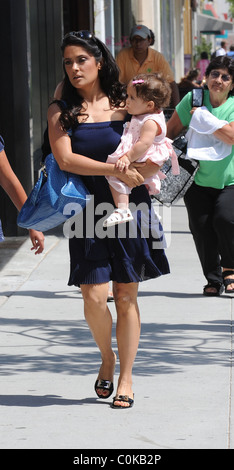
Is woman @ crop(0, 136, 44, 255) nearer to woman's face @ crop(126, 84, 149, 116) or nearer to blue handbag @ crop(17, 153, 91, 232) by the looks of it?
blue handbag @ crop(17, 153, 91, 232)

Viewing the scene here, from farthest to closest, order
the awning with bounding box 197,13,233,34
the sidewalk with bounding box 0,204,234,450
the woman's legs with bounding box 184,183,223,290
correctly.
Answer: the awning with bounding box 197,13,233,34
the woman's legs with bounding box 184,183,223,290
the sidewalk with bounding box 0,204,234,450

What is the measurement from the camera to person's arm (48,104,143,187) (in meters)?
5.25

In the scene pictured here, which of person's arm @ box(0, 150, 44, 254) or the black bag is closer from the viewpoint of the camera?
person's arm @ box(0, 150, 44, 254)

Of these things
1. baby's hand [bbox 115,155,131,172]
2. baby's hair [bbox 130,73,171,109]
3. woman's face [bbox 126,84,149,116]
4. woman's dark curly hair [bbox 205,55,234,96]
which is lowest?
woman's dark curly hair [bbox 205,55,234,96]

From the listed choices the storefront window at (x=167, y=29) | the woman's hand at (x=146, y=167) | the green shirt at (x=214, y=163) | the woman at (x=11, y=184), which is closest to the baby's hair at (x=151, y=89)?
the woman's hand at (x=146, y=167)

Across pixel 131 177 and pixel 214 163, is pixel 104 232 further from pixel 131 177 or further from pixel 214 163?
pixel 214 163

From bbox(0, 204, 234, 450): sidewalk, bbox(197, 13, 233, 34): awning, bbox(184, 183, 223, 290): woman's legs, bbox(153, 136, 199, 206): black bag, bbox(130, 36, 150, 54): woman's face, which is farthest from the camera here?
bbox(197, 13, 233, 34): awning

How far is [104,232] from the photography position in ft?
17.6

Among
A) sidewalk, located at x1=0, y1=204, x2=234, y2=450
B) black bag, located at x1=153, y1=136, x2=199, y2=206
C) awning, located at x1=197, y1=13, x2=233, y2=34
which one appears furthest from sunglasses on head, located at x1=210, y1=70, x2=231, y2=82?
awning, located at x1=197, y1=13, x2=233, y2=34

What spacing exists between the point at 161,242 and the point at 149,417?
88 centimetres

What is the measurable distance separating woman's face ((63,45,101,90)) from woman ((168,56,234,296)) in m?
2.89

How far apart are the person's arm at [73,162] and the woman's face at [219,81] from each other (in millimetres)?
3064

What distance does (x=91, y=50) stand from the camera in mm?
5383
